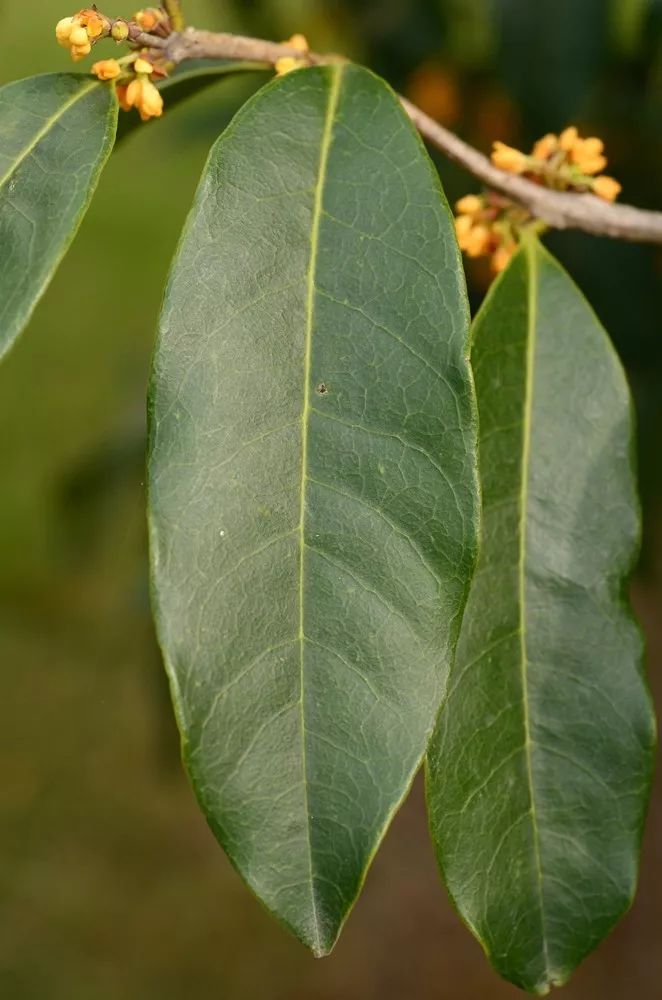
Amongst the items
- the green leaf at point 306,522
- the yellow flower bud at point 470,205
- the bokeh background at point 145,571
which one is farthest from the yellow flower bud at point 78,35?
the bokeh background at point 145,571

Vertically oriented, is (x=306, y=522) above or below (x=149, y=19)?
below

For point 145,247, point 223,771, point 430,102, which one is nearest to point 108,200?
point 145,247

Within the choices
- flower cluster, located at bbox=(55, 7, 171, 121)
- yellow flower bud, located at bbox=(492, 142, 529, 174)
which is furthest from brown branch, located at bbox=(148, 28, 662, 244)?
flower cluster, located at bbox=(55, 7, 171, 121)

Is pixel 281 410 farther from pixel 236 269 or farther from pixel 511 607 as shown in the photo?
pixel 511 607

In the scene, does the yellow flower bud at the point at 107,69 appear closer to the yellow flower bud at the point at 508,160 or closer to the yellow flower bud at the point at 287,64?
the yellow flower bud at the point at 287,64

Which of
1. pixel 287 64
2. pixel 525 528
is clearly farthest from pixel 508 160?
pixel 525 528

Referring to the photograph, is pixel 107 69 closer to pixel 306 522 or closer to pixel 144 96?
pixel 144 96
